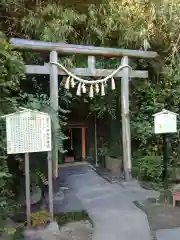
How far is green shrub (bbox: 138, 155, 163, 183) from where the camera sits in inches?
267

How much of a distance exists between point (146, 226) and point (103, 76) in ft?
11.6

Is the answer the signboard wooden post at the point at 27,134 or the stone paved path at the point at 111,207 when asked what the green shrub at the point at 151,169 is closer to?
the stone paved path at the point at 111,207

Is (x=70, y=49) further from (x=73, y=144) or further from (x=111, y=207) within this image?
(x=73, y=144)

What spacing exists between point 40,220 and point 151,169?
3.50 m

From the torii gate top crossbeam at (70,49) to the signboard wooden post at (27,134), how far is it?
5.93 ft

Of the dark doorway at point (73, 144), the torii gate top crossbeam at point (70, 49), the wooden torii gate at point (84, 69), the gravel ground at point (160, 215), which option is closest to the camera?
the gravel ground at point (160, 215)

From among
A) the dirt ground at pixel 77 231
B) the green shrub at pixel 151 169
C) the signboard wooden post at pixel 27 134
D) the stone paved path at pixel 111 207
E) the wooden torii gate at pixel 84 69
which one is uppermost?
the wooden torii gate at pixel 84 69

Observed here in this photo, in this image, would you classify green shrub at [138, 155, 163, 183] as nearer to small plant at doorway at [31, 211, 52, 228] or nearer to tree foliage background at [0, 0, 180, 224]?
tree foliage background at [0, 0, 180, 224]

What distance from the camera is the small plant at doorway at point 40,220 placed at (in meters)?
4.11

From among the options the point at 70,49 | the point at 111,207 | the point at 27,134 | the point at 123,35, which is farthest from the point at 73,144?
the point at 27,134

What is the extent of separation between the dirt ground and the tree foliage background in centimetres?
298

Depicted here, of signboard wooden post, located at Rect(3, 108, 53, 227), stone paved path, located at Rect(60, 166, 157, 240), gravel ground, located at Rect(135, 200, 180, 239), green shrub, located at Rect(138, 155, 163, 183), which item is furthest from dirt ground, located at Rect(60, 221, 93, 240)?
green shrub, located at Rect(138, 155, 163, 183)

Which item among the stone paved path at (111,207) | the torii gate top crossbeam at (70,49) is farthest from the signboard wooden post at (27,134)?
the torii gate top crossbeam at (70,49)

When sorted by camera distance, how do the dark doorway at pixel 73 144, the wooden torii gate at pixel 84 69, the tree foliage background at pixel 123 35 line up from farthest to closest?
the dark doorway at pixel 73 144 < the tree foliage background at pixel 123 35 < the wooden torii gate at pixel 84 69
